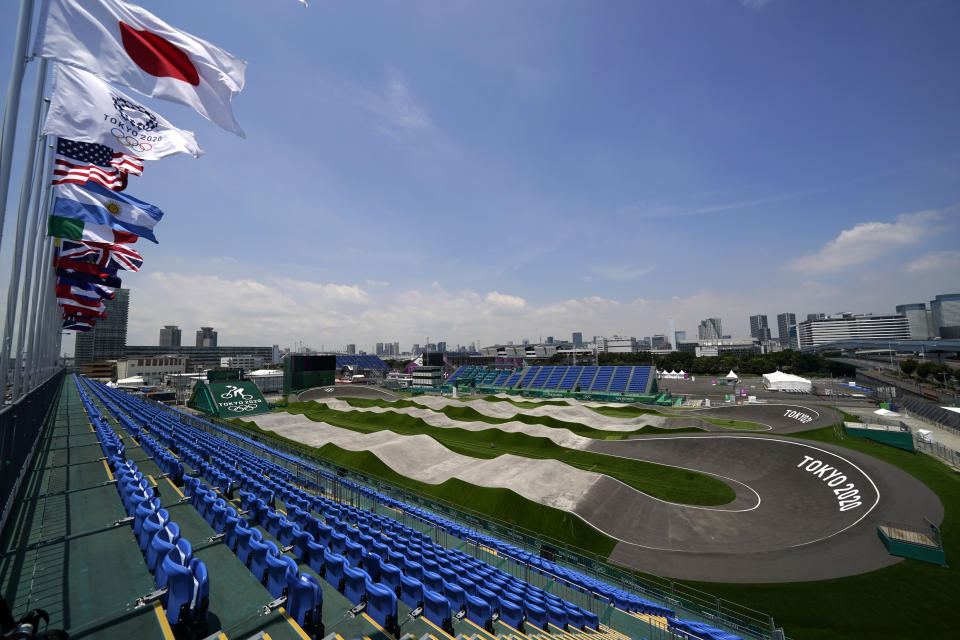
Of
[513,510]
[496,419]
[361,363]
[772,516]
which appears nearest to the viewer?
[772,516]

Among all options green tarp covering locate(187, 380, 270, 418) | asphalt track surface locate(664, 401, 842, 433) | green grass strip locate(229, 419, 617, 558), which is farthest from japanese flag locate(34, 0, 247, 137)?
green tarp covering locate(187, 380, 270, 418)

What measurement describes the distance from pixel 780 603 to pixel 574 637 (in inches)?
419

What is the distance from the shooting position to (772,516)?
2100 cm

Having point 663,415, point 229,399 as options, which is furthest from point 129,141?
point 229,399

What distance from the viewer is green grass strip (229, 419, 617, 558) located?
19416mm

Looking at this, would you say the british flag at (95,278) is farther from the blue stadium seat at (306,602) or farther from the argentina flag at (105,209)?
the blue stadium seat at (306,602)

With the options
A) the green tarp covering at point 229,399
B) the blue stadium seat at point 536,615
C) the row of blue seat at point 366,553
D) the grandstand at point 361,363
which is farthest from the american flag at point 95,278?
the grandstand at point 361,363

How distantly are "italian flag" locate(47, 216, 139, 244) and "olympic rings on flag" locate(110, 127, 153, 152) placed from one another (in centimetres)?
470

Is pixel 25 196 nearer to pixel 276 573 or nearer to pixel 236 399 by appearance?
pixel 276 573

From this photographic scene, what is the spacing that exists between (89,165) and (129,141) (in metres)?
4.26

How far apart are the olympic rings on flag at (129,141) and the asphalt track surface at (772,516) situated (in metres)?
23.7

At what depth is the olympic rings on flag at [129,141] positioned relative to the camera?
32.2 ft

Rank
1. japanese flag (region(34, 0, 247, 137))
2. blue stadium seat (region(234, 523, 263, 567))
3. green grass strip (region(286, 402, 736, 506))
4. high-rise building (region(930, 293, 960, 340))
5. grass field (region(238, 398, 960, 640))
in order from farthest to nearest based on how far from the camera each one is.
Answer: high-rise building (region(930, 293, 960, 340))
green grass strip (region(286, 402, 736, 506))
grass field (region(238, 398, 960, 640))
blue stadium seat (region(234, 523, 263, 567))
japanese flag (region(34, 0, 247, 137))

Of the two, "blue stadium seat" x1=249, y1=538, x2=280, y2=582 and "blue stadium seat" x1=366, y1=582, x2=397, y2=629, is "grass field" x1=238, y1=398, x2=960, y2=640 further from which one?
"blue stadium seat" x1=249, y1=538, x2=280, y2=582
